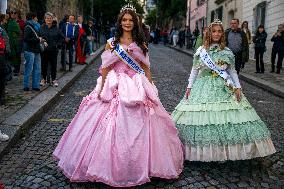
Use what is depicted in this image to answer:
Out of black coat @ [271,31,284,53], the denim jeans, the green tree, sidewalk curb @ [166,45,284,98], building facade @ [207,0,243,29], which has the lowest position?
sidewalk curb @ [166,45,284,98]

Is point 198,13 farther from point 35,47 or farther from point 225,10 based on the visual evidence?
point 35,47

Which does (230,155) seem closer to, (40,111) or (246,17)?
(40,111)

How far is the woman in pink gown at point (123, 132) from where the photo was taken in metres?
4.05

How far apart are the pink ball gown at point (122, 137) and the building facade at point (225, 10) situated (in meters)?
21.6

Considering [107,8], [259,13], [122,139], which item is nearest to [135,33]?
[122,139]

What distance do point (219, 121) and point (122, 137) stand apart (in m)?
1.16

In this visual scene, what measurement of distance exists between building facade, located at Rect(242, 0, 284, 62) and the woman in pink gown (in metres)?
14.4

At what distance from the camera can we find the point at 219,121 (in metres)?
4.66

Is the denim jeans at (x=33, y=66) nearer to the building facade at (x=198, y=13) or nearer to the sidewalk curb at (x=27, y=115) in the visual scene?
the sidewalk curb at (x=27, y=115)

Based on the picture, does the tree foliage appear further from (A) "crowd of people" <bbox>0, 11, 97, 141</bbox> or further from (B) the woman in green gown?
(B) the woman in green gown

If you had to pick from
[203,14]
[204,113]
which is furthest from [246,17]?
[204,113]

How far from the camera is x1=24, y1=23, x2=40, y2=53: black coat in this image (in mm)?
9125

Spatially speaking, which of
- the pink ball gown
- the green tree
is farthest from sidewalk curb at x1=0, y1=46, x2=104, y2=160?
the green tree

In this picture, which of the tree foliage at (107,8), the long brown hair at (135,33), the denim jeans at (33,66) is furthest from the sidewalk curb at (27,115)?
the tree foliage at (107,8)
